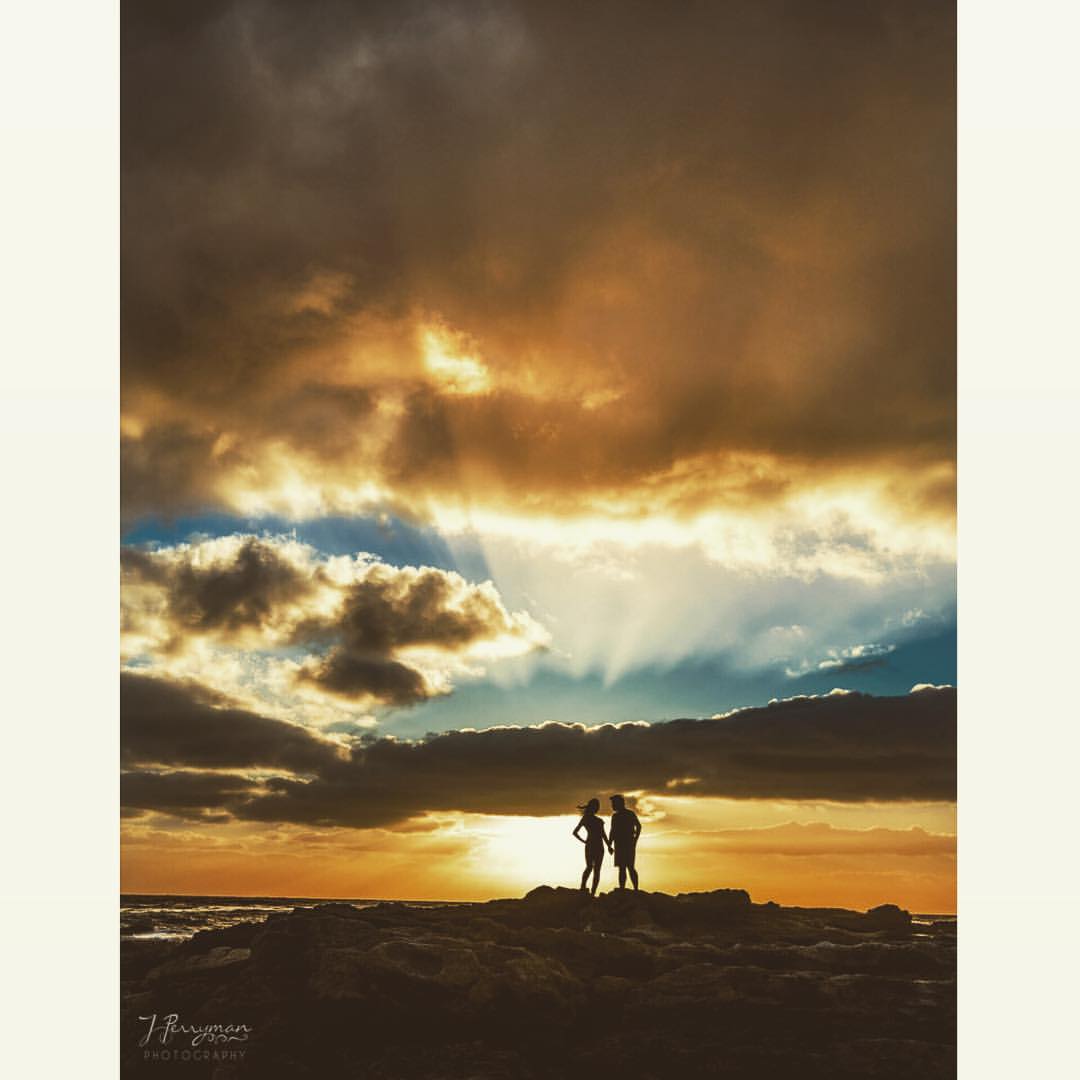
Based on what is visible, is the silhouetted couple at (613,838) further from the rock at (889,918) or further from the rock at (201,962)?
the rock at (201,962)

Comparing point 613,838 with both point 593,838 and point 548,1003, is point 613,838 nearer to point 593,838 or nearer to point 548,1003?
point 593,838

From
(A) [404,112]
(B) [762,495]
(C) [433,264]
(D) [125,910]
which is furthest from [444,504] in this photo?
(D) [125,910]

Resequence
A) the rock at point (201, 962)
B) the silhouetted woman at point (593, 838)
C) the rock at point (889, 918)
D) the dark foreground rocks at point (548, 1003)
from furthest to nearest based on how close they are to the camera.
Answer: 1. the silhouetted woman at point (593, 838)
2. the rock at point (889, 918)
3. the rock at point (201, 962)
4. the dark foreground rocks at point (548, 1003)

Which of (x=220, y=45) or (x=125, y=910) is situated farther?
(x=220, y=45)

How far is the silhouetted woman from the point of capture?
14.5 metres

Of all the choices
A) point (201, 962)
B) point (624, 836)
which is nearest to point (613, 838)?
point (624, 836)

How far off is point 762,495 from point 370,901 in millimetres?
7574

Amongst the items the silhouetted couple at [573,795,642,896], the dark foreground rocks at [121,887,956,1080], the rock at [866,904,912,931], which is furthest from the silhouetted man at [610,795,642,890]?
the rock at [866,904,912,931]

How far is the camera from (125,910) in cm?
1467

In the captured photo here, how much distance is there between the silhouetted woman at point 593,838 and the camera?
572 inches

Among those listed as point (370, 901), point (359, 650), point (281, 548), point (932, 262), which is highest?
point (932, 262)

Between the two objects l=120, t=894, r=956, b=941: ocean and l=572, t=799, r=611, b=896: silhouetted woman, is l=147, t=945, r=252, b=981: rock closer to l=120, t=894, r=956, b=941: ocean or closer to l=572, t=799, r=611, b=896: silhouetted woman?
l=120, t=894, r=956, b=941: ocean

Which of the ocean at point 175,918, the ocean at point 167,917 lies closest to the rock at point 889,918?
the ocean at point 175,918

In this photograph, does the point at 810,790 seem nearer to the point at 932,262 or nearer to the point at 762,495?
the point at 762,495
